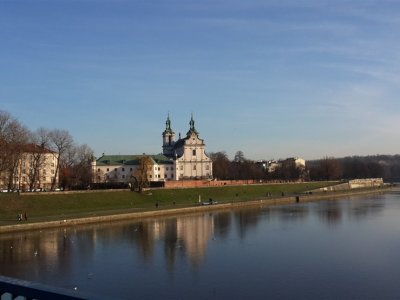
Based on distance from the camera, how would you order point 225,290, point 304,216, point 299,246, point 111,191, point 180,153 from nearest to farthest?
1. point 225,290
2. point 299,246
3. point 304,216
4. point 111,191
5. point 180,153

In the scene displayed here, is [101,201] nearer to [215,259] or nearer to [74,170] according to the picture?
[74,170]

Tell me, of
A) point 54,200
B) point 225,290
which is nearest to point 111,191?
point 54,200

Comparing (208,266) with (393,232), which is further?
(393,232)

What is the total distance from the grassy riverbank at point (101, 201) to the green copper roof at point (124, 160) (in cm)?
1941

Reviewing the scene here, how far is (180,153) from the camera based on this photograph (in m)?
90.1

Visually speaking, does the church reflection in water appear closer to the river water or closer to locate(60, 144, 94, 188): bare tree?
the river water

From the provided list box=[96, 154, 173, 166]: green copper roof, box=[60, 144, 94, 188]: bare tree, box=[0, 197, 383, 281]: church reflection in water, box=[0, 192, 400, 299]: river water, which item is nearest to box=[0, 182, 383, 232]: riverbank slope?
box=[0, 197, 383, 281]: church reflection in water

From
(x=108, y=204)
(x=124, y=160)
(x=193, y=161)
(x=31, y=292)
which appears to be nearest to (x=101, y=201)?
(x=108, y=204)

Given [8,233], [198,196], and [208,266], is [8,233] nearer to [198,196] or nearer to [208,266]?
[208,266]

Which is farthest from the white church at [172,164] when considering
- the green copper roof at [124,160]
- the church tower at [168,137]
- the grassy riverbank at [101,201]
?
the grassy riverbank at [101,201]

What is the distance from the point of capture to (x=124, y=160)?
91.6 meters

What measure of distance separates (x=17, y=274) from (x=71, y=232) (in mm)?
13690

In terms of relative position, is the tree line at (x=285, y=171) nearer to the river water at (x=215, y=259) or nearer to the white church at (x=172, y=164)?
the white church at (x=172, y=164)

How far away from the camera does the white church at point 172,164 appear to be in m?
87.7
